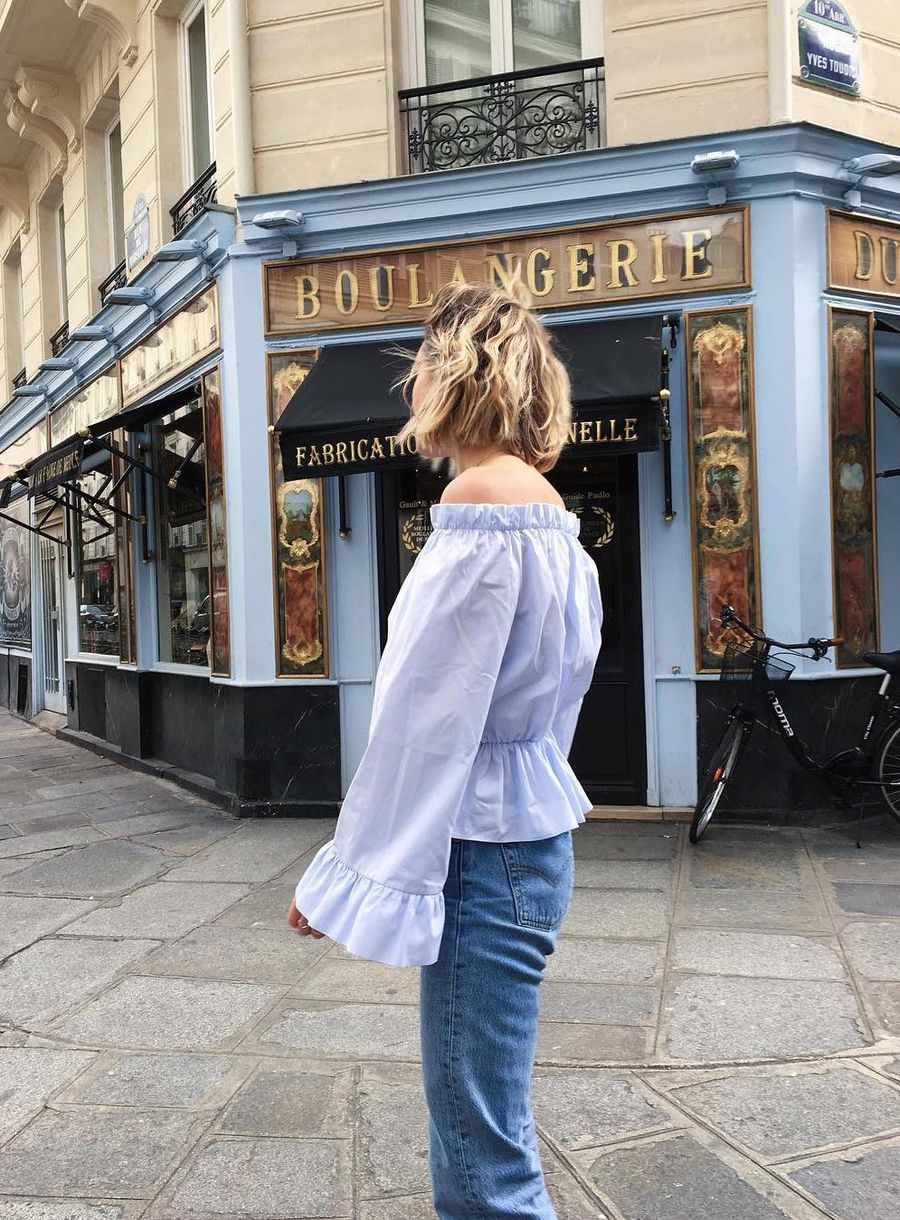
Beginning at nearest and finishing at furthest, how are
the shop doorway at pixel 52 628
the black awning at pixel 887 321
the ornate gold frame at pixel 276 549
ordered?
the black awning at pixel 887 321, the ornate gold frame at pixel 276 549, the shop doorway at pixel 52 628

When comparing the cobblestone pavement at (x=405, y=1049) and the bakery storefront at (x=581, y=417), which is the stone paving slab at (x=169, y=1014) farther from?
the bakery storefront at (x=581, y=417)

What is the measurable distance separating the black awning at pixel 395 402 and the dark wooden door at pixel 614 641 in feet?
2.30

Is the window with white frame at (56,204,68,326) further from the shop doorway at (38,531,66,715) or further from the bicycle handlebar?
the bicycle handlebar

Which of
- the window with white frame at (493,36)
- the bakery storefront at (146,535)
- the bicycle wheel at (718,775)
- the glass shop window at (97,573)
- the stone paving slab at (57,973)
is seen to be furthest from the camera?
the glass shop window at (97,573)

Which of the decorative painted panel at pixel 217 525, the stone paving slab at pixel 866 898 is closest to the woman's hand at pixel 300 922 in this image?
the stone paving slab at pixel 866 898

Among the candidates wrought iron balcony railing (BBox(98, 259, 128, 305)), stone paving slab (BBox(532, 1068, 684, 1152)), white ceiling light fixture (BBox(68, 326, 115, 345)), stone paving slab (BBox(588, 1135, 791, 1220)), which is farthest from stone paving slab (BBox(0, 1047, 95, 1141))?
wrought iron balcony railing (BBox(98, 259, 128, 305))

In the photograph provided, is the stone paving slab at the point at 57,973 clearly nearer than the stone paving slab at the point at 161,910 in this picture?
Yes

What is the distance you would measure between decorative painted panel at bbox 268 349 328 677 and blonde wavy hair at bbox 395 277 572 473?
5.40 meters

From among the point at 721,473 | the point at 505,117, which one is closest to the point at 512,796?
the point at 721,473

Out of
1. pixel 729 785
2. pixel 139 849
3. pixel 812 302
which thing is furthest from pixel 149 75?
pixel 729 785

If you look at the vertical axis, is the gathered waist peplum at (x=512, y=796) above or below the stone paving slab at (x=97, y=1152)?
above

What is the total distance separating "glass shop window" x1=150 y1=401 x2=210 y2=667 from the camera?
334 inches

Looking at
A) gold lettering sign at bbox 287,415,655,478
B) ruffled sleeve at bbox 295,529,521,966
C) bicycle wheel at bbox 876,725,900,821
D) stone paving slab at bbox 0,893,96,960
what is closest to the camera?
ruffled sleeve at bbox 295,529,521,966

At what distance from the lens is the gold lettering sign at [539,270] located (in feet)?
21.5
